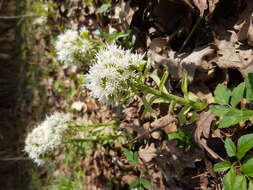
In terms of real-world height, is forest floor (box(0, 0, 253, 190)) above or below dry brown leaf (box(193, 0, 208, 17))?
below

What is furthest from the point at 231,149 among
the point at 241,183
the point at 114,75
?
the point at 114,75

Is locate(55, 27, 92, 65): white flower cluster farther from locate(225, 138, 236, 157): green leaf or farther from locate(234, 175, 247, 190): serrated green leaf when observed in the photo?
locate(234, 175, 247, 190): serrated green leaf

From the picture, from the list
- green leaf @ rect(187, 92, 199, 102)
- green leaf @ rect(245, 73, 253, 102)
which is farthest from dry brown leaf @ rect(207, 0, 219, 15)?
green leaf @ rect(245, 73, 253, 102)

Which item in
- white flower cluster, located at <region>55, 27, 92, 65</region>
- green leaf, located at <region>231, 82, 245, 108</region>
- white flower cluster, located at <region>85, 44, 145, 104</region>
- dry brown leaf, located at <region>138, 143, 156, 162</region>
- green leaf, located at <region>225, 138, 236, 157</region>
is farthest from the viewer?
white flower cluster, located at <region>55, 27, 92, 65</region>

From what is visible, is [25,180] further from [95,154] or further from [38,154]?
[38,154]

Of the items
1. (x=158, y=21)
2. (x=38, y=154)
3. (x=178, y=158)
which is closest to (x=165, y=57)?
(x=158, y=21)

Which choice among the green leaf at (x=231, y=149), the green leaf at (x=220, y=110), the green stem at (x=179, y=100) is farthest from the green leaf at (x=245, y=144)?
the green stem at (x=179, y=100)

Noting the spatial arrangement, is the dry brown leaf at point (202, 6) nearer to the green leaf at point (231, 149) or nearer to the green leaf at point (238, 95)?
the green leaf at point (238, 95)
